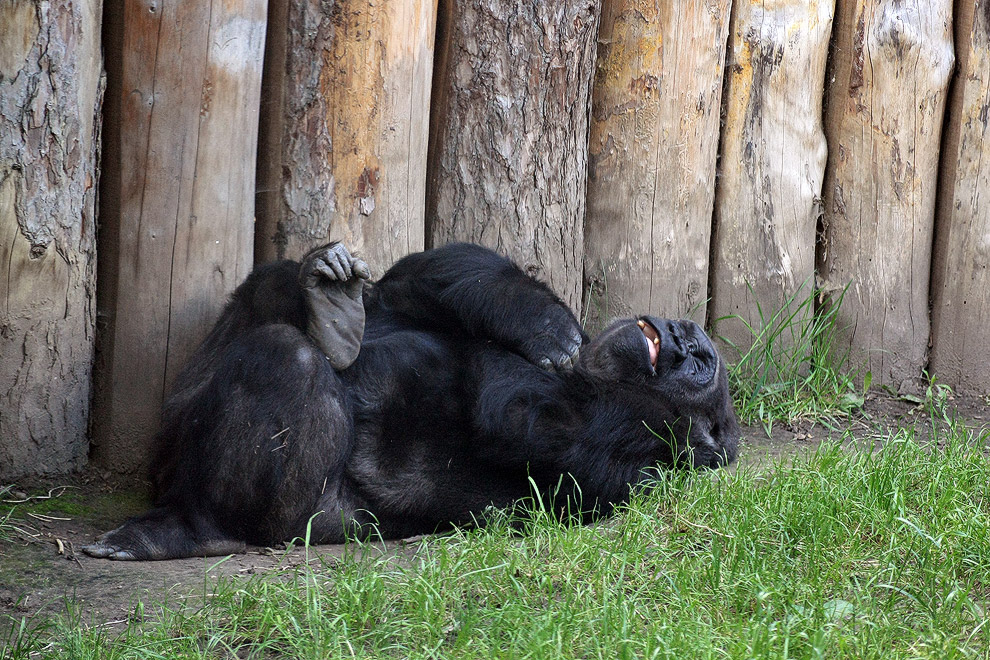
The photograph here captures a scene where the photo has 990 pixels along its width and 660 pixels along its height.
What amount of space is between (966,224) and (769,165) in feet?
3.63

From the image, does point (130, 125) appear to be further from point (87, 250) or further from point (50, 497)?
point (50, 497)

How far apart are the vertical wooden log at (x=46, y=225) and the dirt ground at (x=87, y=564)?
0.53 ft

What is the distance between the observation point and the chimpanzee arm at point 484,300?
438 cm

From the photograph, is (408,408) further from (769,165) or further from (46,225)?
(769,165)

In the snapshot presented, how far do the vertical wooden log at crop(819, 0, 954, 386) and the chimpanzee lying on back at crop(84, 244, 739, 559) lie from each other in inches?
52.3

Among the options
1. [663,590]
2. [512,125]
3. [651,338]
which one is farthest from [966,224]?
[663,590]

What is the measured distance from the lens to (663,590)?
315 cm

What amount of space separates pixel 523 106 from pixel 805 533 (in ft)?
7.26

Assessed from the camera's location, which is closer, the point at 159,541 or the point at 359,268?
the point at 159,541

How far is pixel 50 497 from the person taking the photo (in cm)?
413

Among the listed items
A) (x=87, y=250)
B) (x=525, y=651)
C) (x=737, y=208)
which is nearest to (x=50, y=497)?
(x=87, y=250)

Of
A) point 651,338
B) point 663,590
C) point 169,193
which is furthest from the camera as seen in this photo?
point 651,338

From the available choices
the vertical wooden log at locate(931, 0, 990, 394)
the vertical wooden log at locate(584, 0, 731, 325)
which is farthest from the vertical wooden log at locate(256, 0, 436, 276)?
the vertical wooden log at locate(931, 0, 990, 394)

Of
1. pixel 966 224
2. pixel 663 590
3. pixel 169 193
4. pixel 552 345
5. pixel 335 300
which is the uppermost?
pixel 966 224
